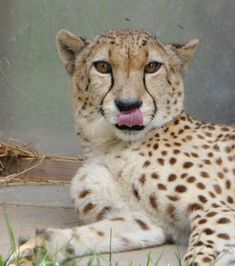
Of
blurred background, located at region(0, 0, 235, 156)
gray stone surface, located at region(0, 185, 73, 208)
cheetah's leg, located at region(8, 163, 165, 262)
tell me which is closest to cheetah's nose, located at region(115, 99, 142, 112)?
cheetah's leg, located at region(8, 163, 165, 262)

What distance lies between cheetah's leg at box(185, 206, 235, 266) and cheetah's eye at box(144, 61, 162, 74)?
753 mm

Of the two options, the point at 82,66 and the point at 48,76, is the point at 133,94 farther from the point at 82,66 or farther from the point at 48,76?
the point at 48,76

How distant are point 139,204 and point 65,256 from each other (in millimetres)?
493

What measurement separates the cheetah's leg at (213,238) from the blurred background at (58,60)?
5.79 feet

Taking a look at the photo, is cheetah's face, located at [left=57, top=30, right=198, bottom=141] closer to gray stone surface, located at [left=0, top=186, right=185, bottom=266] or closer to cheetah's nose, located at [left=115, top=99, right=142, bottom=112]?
cheetah's nose, located at [left=115, top=99, right=142, bottom=112]

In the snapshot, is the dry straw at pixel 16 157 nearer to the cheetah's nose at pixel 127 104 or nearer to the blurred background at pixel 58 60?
the blurred background at pixel 58 60

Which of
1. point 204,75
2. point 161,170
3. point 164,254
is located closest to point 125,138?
point 161,170

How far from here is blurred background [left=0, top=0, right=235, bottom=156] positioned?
19.5 ft

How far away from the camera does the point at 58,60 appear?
6.03 meters

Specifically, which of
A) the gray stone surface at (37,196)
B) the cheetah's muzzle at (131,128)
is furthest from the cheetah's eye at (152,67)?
the gray stone surface at (37,196)

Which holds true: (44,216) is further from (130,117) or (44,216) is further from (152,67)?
(152,67)

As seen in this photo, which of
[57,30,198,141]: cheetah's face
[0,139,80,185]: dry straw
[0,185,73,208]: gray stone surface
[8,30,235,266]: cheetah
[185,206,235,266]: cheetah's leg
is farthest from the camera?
[0,139,80,185]: dry straw

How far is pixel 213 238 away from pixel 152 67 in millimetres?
969

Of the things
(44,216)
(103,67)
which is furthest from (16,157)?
(103,67)
